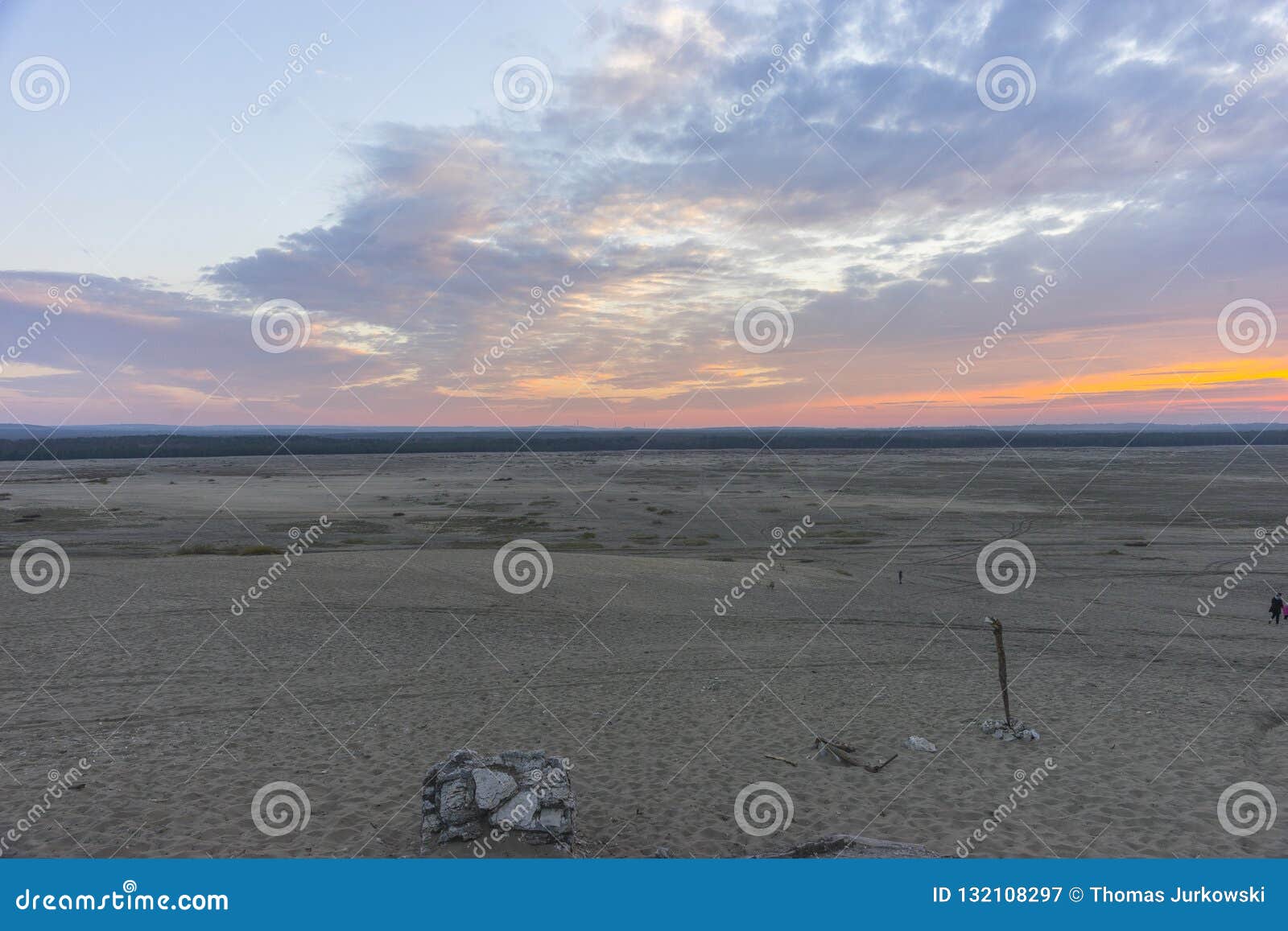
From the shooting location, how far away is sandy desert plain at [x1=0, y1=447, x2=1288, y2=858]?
8.97 meters

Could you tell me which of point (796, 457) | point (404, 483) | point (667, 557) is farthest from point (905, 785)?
point (796, 457)

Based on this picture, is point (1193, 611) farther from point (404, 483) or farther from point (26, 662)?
point (404, 483)

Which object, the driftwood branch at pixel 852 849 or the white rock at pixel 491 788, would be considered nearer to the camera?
the driftwood branch at pixel 852 849

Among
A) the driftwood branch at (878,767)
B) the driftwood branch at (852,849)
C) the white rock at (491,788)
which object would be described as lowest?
the driftwood branch at (852,849)

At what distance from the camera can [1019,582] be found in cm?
2614

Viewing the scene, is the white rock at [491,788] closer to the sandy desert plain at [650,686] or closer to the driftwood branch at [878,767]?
the sandy desert plain at [650,686]

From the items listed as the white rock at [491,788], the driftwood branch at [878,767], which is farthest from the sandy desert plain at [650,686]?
the white rock at [491,788]

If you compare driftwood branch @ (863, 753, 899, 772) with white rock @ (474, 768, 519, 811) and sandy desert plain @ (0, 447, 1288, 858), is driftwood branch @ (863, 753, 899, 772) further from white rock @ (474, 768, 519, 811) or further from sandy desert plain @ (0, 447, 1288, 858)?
white rock @ (474, 768, 519, 811)

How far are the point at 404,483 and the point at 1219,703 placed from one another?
69125 millimetres

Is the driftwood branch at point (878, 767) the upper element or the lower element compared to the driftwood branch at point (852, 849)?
upper

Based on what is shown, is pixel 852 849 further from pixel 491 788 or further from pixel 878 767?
pixel 491 788

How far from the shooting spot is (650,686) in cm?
1470

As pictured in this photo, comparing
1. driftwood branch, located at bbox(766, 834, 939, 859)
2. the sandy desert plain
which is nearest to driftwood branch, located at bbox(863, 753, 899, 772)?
the sandy desert plain

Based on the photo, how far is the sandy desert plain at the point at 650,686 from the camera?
8969mm
